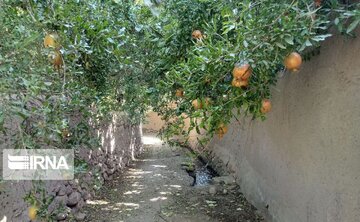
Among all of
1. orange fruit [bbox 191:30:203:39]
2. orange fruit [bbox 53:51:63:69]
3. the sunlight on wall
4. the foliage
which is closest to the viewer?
the foliage

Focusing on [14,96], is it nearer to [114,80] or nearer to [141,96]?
[114,80]

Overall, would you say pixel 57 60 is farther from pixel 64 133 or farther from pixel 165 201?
pixel 165 201

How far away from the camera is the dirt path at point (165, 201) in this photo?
399 centimetres

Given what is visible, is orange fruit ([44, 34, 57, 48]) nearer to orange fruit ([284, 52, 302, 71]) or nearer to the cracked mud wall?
orange fruit ([284, 52, 302, 71])

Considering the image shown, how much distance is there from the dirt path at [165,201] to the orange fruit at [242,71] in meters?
2.48

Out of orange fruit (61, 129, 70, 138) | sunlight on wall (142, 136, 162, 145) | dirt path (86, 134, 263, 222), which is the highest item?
orange fruit (61, 129, 70, 138)

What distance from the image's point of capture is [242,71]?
1888 mm

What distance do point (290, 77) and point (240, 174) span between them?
2.28 meters

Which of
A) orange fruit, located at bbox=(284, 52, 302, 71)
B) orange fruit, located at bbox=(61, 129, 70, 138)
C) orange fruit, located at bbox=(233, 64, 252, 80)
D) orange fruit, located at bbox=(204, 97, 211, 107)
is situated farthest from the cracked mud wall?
orange fruit, located at bbox=(61, 129, 70, 138)

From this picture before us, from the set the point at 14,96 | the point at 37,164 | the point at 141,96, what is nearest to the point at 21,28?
the point at 14,96

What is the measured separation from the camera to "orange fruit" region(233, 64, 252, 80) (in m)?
1.88

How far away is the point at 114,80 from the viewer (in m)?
3.69

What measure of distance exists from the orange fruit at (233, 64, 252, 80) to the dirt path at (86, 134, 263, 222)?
2.48m

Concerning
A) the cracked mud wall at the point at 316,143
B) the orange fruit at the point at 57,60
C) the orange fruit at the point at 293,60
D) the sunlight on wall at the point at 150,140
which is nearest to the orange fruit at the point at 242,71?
the orange fruit at the point at 293,60
